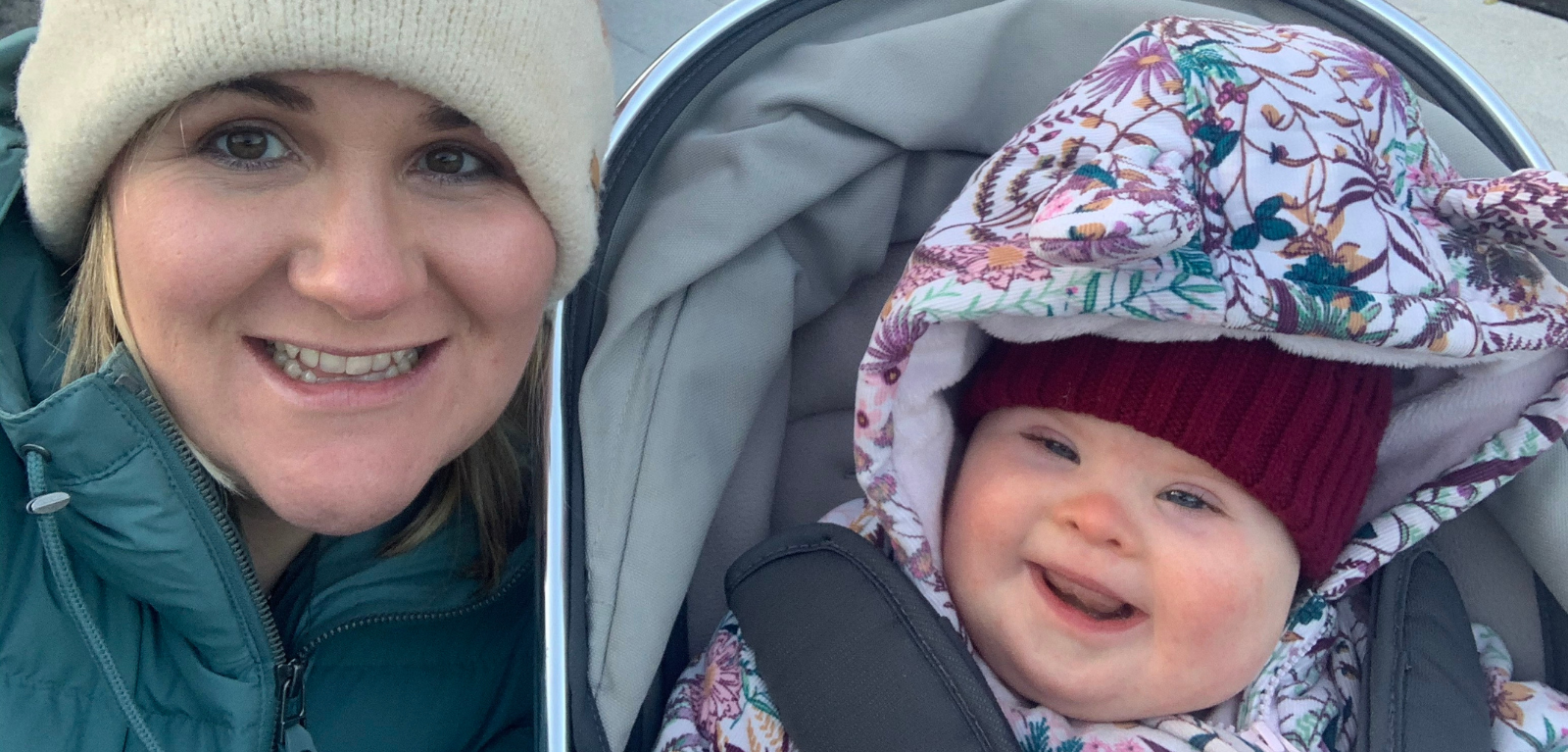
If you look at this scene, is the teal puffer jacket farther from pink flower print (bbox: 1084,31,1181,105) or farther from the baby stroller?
pink flower print (bbox: 1084,31,1181,105)

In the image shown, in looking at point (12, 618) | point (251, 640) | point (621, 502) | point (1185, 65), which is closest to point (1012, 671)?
point (621, 502)

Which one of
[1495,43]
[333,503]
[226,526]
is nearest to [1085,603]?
[333,503]

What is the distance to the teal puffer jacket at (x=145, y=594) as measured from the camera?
1.05 meters

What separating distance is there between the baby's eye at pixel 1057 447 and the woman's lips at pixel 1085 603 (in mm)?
123

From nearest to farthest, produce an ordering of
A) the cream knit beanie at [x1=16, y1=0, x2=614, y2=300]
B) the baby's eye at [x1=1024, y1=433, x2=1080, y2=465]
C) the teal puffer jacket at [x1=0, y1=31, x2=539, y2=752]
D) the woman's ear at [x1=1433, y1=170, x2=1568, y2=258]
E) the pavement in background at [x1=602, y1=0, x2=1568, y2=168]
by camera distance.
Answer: the cream knit beanie at [x1=16, y1=0, x2=614, y2=300] → the teal puffer jacket at [x1=0, y1=31, x2=539, y2=752] → the woman's ear at [x1=1433, y1=170, x2=1568, y2=258] → the baby's eye at [x1=1024, y1=433, x2=1080, y2=465] → the pavement in background at [x1=602, y1=0, x2=1568, y2=168]

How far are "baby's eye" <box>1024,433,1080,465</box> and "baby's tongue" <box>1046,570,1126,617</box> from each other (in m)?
0.13

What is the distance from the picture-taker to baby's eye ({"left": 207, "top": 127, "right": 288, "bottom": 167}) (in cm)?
101

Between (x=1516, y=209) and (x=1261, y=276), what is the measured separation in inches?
11.5

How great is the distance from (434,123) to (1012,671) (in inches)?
32.4

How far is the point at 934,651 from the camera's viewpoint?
122 cm

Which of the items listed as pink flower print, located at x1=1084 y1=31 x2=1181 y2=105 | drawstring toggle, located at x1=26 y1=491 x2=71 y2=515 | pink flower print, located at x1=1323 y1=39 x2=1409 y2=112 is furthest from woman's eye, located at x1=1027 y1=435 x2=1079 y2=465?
drawstring toggle, located at x1=26 y1=491 x2=71 y2=515

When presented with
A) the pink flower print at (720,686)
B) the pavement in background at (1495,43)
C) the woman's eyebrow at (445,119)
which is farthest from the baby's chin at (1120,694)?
the pavement in background at (1495,43)

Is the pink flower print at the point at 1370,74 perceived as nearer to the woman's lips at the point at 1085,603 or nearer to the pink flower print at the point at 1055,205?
the pink flower print at the point at 1055,205

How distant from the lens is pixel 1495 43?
2891mm
